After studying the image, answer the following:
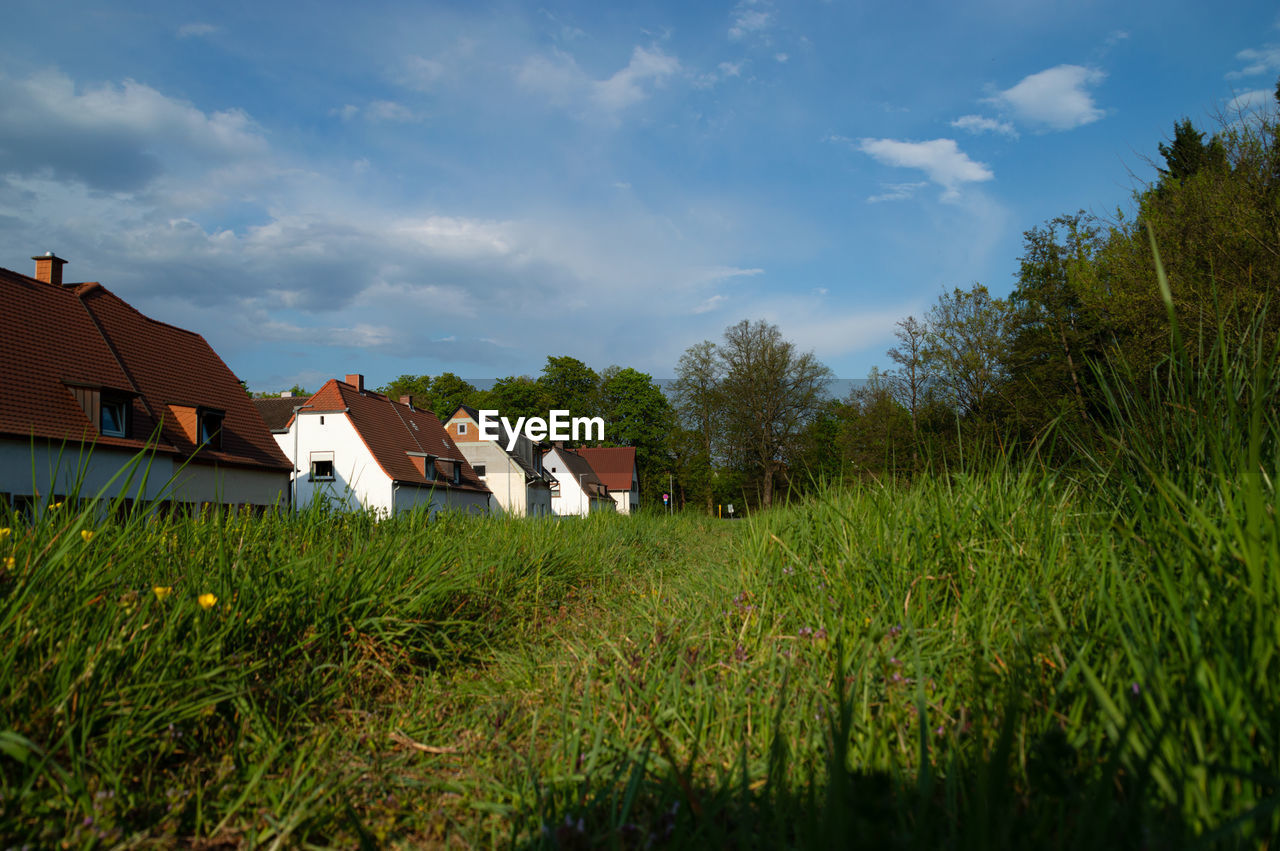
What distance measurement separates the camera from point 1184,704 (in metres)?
→ 1.44

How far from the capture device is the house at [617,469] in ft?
210

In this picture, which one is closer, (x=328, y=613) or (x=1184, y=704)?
(x=1184, y=704)

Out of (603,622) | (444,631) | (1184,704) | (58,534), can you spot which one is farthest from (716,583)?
(58,534)

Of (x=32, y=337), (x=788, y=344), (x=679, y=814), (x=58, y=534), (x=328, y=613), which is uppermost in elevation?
(x=788, y=344)

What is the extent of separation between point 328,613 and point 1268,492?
3473mm

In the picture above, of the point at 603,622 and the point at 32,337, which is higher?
the point at 32,337

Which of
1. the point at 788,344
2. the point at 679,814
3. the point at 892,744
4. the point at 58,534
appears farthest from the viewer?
the point at 788,344

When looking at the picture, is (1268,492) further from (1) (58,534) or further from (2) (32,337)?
(2) (32,337)

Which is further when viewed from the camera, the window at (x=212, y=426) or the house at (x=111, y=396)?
the window at (x=212, y=426)

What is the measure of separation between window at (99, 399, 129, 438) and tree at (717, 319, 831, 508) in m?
32.7

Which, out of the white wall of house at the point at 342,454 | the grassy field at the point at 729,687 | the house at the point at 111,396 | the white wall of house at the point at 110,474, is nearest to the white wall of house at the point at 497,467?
the white wall of house at the point at 342,454

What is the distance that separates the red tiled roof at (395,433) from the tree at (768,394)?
1699 cm

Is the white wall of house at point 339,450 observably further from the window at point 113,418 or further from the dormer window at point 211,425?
the window at point 113,418

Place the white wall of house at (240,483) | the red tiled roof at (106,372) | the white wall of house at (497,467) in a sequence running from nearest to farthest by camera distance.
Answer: the red tiled roof at (106,372) < the white wall of house at (240,483) < the white wall of house at (497,467)
